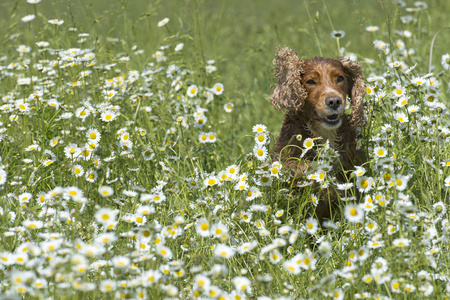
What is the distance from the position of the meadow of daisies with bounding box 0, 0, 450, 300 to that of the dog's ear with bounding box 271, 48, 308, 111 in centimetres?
32

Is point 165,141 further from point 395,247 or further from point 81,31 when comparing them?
point 395,247

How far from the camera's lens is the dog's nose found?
368 cm

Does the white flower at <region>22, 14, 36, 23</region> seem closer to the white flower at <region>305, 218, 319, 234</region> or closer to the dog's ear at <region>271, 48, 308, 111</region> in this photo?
the dog's ear at <region>271, 48, 308, 111</region>

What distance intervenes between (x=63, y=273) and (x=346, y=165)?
7.57ft

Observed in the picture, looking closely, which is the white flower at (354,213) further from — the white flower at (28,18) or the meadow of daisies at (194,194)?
the white flower at (28,18)

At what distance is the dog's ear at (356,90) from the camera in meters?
3.96

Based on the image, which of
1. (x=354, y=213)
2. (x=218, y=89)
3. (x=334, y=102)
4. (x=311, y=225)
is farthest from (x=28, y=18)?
(x=354, y=213)

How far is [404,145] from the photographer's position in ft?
12.4

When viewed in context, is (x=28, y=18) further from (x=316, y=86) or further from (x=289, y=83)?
(x=316, y=86)

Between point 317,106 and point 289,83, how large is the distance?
0.87 ft

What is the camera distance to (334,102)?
3.68 meters

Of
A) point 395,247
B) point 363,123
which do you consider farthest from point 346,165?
point 395,247

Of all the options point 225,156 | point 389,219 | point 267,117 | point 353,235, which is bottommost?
point 267,117

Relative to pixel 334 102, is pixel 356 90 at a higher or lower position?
lower
